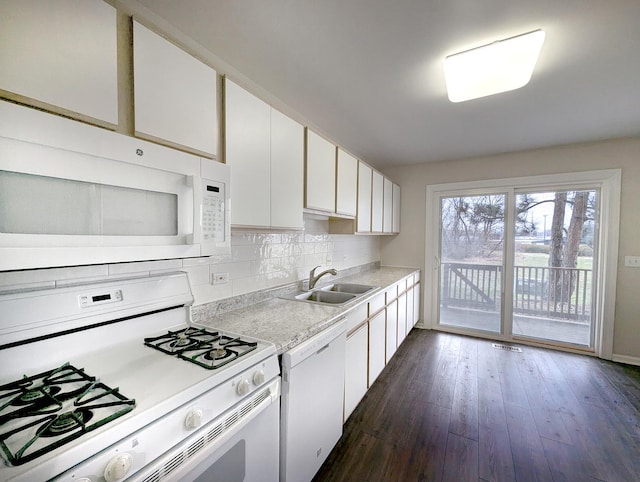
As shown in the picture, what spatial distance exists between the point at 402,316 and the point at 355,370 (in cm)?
138

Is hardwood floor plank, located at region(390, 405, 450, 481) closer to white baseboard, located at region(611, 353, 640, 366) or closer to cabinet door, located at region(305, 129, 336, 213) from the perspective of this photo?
cabinet door, located at region(305, 129, 336, 213)

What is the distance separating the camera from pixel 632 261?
296 centimetres

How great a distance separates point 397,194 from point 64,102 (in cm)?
370

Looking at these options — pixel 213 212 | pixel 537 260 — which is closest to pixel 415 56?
pixel 213 212

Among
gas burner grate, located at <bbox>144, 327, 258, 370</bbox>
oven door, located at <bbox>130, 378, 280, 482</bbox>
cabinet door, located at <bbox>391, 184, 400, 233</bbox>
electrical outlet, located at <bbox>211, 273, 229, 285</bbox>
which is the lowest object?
oven door, located at <bbox>130, 378, 280, 482</bbox>

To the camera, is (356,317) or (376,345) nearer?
(356,317)

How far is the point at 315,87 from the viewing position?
1.98 meters

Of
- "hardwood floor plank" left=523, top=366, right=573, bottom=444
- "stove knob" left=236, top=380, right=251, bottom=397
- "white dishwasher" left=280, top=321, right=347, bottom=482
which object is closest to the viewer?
"stove knob" left=236, top=380, right=251, bottom=397

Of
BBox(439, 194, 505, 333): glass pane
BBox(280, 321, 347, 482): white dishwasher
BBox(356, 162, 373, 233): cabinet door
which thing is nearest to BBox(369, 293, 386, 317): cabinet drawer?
BBox(280, 321, 347, 482): white dishwasher

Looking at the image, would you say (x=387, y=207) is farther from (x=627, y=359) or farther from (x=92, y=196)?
(x=92, y=196)

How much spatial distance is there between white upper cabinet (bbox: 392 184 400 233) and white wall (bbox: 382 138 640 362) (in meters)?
0.24

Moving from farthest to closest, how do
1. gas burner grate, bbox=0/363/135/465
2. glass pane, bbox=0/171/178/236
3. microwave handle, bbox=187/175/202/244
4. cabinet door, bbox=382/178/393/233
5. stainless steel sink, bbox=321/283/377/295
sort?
cabinet door, bbox=382/178/393/233, stainless steel sink, bbox=321/283/377/295, microwave handle, bbox=187/175/202/244, glass pane, bbox=0/171/178/236, gas burner grate, bbox=0/363/135/465

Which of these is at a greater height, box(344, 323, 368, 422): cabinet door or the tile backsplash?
the tile backsplash

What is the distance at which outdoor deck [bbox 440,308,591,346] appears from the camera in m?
3.30
